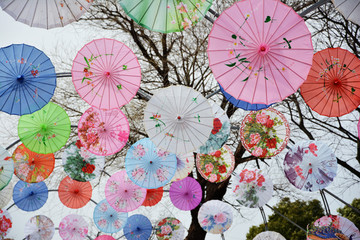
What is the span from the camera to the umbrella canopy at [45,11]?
3.74 metres

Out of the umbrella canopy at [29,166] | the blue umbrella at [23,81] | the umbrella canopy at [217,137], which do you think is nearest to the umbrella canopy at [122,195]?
the umbrella canopy at [29,166]

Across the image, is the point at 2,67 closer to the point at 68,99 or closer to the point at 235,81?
the point at 235,81

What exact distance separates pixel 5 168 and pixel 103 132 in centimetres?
198

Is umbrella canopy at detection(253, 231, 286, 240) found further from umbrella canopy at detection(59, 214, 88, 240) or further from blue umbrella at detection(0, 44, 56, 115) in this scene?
blue umbrella at detection(0, 44, 56, 115)

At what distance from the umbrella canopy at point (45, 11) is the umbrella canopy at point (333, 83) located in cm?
309

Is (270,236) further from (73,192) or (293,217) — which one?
(293,217)

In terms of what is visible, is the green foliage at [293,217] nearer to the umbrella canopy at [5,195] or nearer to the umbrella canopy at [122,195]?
the umbrella canopy at [122,195]

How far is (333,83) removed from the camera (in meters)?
4.61

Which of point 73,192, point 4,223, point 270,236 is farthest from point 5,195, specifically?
point 270,236

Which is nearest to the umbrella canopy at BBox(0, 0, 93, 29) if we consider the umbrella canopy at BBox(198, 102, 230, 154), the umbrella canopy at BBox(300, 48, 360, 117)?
the umbrella canopy at BBox(198, 102, 230, 154)

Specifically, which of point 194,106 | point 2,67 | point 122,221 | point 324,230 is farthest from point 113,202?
point 324,230

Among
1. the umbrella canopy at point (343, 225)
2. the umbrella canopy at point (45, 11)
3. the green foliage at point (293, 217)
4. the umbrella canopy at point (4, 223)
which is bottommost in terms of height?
the umbrella canopy at point (343, 225)

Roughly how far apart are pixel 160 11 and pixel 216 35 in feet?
2.06

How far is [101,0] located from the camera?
26.7 feet
